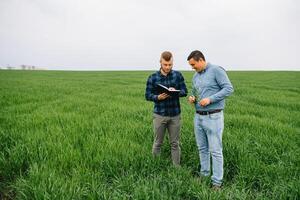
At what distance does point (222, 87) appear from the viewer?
3.49 metres

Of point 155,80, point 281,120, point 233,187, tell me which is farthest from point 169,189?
point 281,120

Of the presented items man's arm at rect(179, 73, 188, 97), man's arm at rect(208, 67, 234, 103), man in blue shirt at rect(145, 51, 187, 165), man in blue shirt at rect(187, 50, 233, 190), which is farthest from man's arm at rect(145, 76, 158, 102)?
man's arm at rect(208, 67, 234, 103)

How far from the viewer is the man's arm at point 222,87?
3402mm

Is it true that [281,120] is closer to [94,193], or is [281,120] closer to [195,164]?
[195,164]

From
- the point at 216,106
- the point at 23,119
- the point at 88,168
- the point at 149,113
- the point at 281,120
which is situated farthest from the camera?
the point at 149,113

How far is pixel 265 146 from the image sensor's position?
496 cm

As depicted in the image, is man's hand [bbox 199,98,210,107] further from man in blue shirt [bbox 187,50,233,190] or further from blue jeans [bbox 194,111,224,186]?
blue jeans [bbox 194,111,224,186]

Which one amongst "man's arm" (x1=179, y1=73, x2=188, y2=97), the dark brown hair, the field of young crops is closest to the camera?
the field of young crops

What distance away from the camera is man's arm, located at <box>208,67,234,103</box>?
11.2ft

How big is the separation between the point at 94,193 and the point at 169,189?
938mm

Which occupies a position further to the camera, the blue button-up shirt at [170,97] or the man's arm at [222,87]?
the blue button-up shirt at [170,97]

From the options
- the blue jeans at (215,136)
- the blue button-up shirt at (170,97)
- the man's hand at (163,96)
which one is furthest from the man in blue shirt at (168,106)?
the blue jeans at (215,136)

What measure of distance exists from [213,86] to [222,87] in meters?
0.12

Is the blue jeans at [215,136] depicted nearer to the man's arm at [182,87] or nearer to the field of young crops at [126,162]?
the field of young crops at [126,162]
